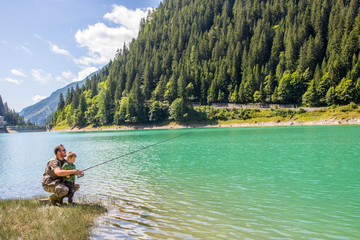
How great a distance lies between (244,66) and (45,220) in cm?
14032

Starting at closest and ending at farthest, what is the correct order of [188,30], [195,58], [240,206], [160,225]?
[160,225] → [240,206] → [195,58] → [188,30]

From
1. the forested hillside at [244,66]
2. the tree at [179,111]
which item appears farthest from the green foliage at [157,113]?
the tree at [179,111]

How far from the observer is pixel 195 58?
162125 millimetres

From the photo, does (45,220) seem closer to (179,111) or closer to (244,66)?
(179,111)

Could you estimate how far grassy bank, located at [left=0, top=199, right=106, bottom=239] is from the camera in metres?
6.14

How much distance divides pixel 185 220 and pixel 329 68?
114 metres

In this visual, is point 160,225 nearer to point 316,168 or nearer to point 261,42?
point 316,168

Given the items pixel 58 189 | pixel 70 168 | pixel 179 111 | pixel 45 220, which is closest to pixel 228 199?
pixel 70 168

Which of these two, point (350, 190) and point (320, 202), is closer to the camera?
point (320, 202)

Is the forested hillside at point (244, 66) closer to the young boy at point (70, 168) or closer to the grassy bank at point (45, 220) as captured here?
the young boy at point (70, 168)

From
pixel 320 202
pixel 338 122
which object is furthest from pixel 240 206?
pixel 338 122

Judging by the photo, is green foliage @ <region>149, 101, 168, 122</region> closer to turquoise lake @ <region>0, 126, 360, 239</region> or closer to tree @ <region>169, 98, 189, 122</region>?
tree @ <region>169, 98, 189, 122</region>

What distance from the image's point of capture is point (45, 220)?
22.9 feet

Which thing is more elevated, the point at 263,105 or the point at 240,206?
the point at 263,105
